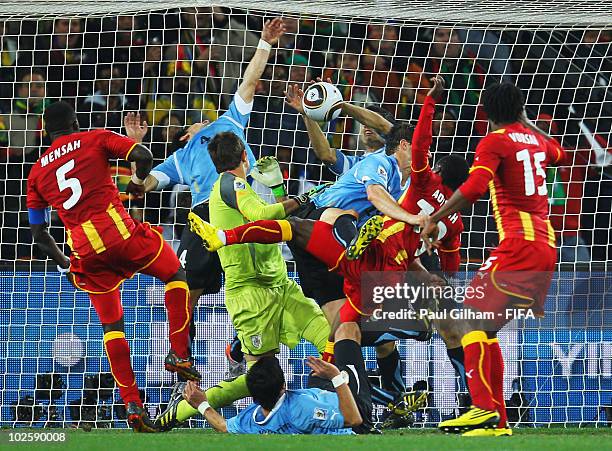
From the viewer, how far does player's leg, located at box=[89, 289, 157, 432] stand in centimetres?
713

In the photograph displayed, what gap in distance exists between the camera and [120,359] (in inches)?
283

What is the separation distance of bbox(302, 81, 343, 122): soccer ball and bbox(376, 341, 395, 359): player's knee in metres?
1.70

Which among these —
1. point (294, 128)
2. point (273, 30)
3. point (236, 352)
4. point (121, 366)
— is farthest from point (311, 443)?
point (294, 128)

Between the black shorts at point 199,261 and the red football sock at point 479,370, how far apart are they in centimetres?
274

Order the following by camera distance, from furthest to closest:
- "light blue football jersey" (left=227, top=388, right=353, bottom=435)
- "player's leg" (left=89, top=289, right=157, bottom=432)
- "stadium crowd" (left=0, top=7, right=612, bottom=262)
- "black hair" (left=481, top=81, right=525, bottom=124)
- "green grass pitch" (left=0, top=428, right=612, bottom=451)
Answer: "stadium crowd" (left=0, top=7, right=612, bottom=262) < "player's leg" (left=89, top=289, right=157, bottom=432) < "light blue football jersey" (left=227, top=388, right=353, bottom=435) < "black hair" (left=481, top=81, right=525, bottom=124) < "green grass pitch" (left=0, top=428, right=612, bottom=451)

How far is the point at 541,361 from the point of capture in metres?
9.07

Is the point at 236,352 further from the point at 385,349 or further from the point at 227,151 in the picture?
the point at 227,151

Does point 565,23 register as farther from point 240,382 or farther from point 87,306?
point 87,306

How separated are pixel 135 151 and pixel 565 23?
12.8 ft

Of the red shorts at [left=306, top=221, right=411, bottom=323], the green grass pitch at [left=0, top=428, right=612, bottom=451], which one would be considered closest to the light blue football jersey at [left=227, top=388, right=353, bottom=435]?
the green grass pitch at [left=0, top=428, right=612, bottom=451]

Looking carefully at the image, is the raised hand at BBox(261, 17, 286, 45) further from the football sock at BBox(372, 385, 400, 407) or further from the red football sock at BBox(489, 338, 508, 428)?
the red football sock at BBox(489, 338, 508, 428)

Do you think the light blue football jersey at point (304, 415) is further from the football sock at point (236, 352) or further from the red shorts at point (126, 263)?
the football sock at point (236, 352)

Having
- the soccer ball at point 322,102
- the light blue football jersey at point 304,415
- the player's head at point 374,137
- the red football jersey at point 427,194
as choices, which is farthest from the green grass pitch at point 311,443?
the soccer ball at point 322,102

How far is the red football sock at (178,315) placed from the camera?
290 inches
